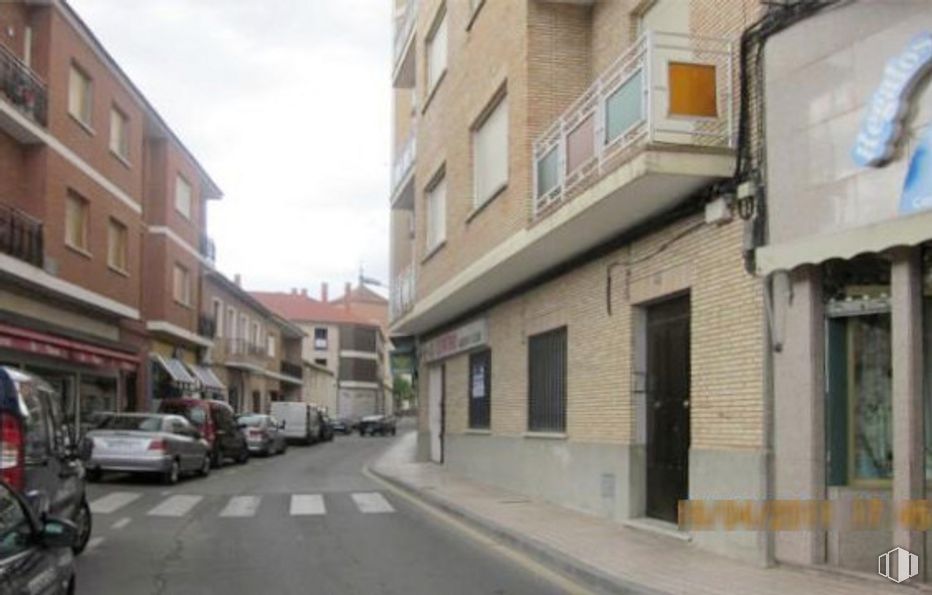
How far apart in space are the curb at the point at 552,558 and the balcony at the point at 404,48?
15.3 meters

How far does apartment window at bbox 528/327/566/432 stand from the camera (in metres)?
16.8

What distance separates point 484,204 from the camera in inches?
714

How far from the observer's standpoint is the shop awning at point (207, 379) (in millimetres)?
39875

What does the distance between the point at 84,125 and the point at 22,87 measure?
3708mm

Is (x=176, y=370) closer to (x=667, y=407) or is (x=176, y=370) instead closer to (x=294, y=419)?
(x=294, y=419)

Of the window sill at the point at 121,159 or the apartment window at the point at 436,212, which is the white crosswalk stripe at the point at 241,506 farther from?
the window sill at the point at 121,159

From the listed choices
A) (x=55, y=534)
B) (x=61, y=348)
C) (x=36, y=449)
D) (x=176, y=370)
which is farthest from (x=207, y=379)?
(x=55, y=534)

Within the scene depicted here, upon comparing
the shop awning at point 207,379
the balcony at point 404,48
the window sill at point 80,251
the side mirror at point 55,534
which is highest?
the balcony at point 404,48

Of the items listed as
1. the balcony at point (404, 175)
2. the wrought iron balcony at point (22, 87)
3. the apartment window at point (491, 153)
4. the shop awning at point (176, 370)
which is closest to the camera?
the apartment window at point (491, 153)

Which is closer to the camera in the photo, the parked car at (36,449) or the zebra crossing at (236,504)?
the parked car at (36,449)

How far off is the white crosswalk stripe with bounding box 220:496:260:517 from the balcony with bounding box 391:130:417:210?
10919 mm

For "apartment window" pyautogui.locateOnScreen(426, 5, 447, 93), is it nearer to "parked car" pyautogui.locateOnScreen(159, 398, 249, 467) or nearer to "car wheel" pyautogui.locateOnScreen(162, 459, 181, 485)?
"car wheel" pyautogui.locateOnScreen(162, 459, 181, 485)

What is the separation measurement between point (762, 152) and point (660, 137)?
1.11 metres

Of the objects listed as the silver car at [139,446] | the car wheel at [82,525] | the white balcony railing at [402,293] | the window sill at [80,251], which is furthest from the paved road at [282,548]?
the white balcony railing at [402,293]
